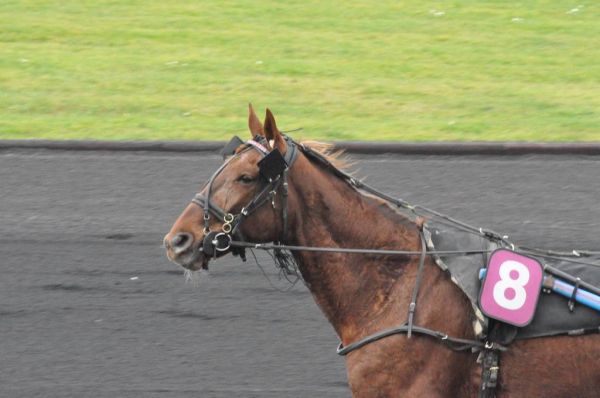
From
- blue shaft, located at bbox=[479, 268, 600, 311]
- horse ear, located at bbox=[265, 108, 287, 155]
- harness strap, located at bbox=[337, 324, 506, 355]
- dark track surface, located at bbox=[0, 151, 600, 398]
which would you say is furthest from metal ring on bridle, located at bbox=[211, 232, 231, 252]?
dark track surface, located at bbox=[0, 151, 600, 398]

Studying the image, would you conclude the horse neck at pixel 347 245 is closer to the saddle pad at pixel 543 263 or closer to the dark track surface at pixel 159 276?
the saddle pad at pixel 543 263

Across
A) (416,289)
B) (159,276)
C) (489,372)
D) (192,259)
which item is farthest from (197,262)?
(159,276)

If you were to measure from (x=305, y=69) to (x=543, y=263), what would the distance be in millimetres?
8428

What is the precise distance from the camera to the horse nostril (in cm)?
503

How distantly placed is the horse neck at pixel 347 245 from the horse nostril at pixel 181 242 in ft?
1.43

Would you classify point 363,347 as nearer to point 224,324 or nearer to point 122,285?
point 224,324

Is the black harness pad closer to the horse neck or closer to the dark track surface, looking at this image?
the horse neck

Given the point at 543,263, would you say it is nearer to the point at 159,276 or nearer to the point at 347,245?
the point at 347,245

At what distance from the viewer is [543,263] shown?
196 inches

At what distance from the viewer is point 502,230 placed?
8570mm

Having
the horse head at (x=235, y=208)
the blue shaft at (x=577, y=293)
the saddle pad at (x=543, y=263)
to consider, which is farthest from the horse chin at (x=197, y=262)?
the blue shaft at (x=577, y=293)

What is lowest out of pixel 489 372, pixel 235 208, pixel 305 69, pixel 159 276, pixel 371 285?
pixel 159 276

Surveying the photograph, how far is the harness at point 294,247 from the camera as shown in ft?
15.9

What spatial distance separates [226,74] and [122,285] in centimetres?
561
